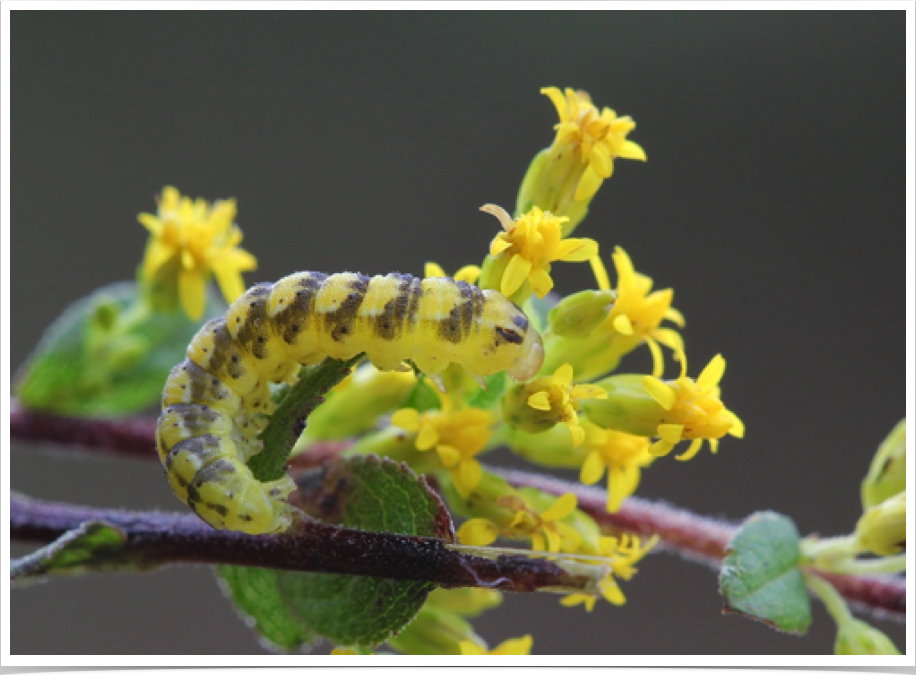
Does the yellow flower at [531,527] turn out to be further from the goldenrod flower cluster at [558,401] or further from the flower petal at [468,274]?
the flower petal at [468,274]

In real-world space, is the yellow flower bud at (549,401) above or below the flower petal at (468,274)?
below

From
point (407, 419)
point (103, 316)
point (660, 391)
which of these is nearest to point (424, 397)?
point (407, 419)

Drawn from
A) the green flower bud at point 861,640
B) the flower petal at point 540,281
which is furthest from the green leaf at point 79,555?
the green flower bud at point 861,640

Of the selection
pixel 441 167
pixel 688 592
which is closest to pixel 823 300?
pixel 688 592

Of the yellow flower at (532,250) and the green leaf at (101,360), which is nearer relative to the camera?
the yellow flower at (532,250)

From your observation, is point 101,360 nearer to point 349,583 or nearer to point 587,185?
point 349,583

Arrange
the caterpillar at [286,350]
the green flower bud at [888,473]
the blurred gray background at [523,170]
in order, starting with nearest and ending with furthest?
the caterpillar at [286,350], the green flower bud at [888,473], the blurred gray background at [523,170]

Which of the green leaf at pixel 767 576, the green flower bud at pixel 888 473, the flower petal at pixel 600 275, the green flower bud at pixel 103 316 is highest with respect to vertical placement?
the green flower bud at pixel 103 316

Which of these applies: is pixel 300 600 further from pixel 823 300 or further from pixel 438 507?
pixel 823 300
